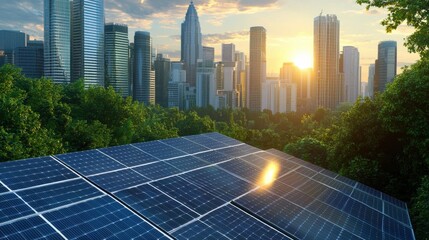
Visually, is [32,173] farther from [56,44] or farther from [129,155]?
[56,44]

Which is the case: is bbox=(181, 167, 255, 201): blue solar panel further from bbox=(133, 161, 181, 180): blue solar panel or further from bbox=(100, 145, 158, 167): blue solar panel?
bbox=(100, 145, 158, 167): blue solar panel

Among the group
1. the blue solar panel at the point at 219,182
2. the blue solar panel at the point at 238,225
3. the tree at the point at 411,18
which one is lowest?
the blue solar panel at the point at 238,225

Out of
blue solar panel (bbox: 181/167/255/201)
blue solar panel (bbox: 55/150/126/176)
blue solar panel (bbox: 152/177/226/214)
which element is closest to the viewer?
blue solar panel (bbox: 152/177/226/214)

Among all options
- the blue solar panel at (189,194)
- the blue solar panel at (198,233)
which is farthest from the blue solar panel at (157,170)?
the blue solar panel at (198,233)

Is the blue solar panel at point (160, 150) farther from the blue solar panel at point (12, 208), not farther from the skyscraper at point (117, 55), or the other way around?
the skyscraper at point (117, 55)

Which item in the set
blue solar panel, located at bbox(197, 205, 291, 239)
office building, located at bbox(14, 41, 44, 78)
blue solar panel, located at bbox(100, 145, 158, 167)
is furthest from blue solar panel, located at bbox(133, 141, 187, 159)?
office building, located at bbox(14, 41, 44, 78)

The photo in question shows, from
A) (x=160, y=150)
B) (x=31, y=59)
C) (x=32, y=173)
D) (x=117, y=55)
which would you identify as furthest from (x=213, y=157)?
(x=31, y=59)
